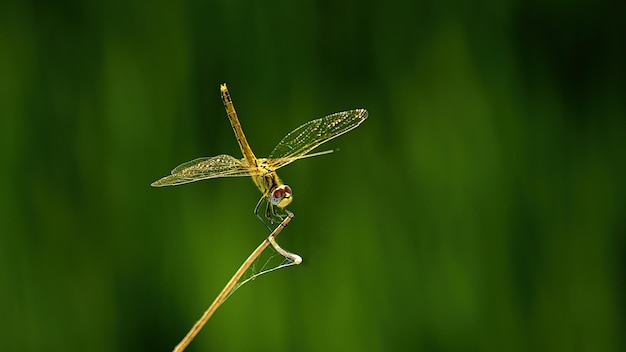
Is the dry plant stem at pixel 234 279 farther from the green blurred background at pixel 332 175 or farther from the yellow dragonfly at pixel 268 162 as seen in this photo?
the green blurred background at pixel 332 175

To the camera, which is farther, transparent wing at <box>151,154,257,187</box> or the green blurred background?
the green blurred background

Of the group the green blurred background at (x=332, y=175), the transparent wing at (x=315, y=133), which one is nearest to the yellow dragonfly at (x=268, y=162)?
the transparent wing at (x=315, y=133)

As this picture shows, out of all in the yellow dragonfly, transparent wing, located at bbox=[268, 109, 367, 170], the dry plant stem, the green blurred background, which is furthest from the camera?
the green blurred background

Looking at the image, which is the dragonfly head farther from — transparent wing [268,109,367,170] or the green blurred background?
the green blurred background

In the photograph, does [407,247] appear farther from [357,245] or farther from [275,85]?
[275,85]

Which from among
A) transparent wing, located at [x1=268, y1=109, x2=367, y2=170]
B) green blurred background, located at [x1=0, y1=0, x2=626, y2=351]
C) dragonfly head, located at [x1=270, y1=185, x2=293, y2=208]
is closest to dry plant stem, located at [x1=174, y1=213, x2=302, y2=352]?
dragonfly head, located at [x1=270, y1=185, x2=293, y2=208]

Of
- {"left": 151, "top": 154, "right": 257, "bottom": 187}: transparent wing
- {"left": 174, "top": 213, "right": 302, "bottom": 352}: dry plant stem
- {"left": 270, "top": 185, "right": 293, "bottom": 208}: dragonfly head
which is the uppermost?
{"left": 151, "top": 154, "right": 257, "bottom": 187}: transparent wing

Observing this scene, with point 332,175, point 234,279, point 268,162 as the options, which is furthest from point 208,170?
point 332,175

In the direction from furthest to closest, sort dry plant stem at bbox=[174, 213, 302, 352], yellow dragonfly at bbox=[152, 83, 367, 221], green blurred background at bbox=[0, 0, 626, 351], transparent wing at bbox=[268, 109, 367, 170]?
green blurred background at bbox=[0, 0, 626, 351] < transparent wing at bbox=[268, 109, 367, 170] < yellow dragonfly at bbox=[152, 83, 367, 221] < dry plant stem at bbox=[174, 213, 302, 352]
